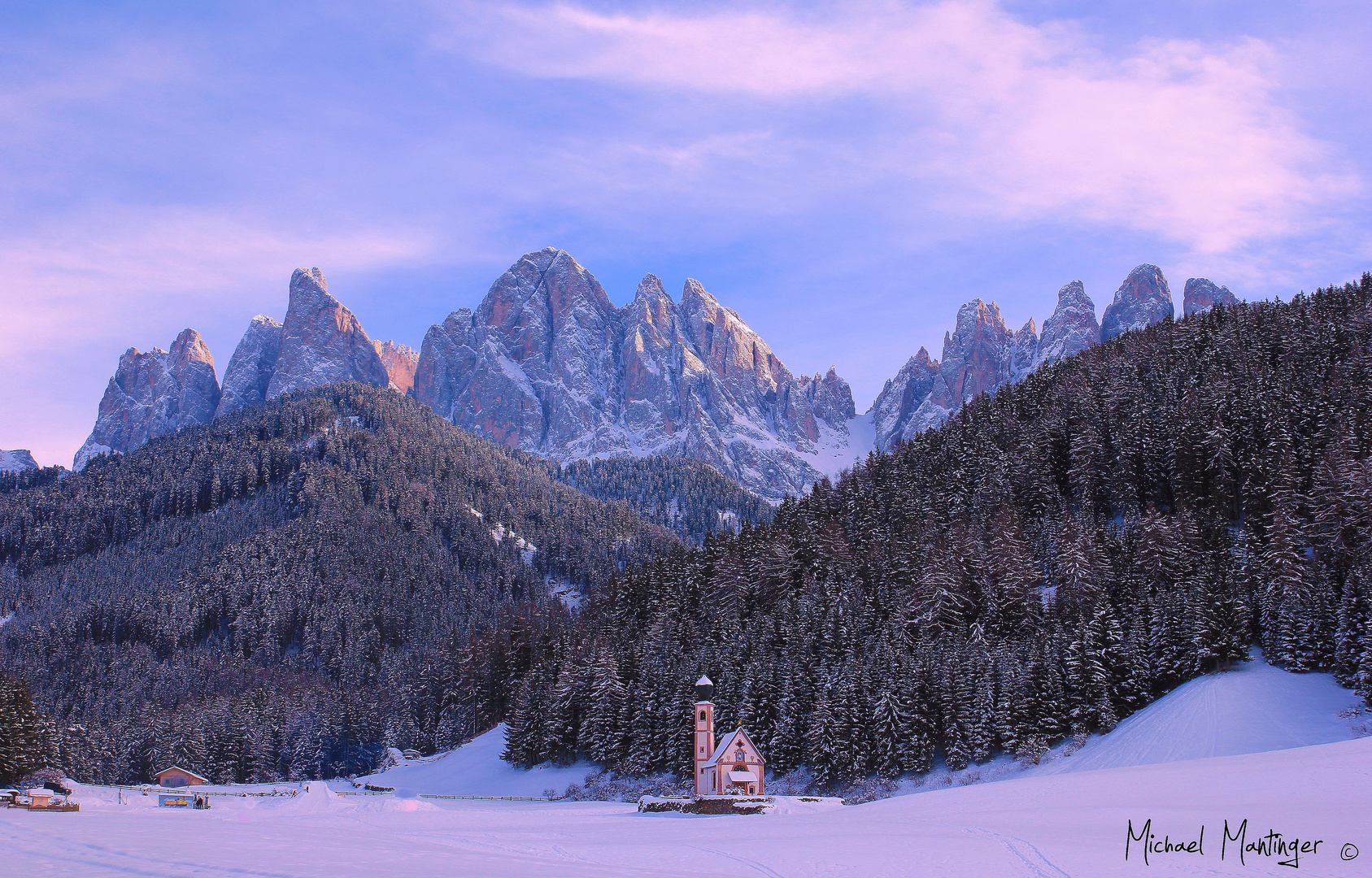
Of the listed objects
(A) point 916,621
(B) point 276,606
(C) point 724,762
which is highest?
(B) point 276,606

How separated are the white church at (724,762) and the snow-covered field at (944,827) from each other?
652 cm

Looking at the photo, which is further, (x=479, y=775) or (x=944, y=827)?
(x=479, y=775)

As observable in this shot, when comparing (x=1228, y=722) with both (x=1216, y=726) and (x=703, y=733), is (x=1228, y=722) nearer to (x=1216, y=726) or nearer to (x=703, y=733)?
(x=1216, y=726)

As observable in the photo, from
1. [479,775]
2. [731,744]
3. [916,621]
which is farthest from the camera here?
[479,775]

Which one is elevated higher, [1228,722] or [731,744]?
[1228,722]

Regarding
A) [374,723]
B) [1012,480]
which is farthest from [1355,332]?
[374,723]

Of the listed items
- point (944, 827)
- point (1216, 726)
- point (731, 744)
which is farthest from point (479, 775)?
point (1216, 726)

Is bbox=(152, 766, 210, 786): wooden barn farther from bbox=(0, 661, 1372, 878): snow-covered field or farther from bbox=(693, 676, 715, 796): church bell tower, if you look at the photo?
bbox=(693, 676, 715, 796): church bell tower

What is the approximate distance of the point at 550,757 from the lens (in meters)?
72.6

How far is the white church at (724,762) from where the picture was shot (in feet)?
173

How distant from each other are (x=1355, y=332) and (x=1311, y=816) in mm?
74480

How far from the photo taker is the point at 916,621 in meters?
65.0

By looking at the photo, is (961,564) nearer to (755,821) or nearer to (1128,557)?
(1128,557)
